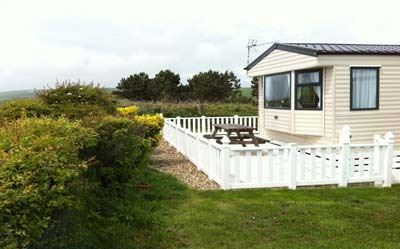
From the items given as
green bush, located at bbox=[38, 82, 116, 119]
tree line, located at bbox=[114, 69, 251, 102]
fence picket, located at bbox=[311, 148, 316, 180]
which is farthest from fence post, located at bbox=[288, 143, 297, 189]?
tree line, located at bbox=[114, 69, 251, 102]

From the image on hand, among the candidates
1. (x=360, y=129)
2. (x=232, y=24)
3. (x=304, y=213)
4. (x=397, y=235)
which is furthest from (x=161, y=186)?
(x=232, y=24)

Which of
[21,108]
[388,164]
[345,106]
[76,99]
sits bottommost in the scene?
[388,164]

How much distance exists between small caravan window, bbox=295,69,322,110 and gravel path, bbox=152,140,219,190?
12.0 ft

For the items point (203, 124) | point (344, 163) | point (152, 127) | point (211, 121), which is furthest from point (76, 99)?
point (211, 121)

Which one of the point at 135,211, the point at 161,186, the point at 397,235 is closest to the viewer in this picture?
the point at 397,235

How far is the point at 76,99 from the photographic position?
27.6 ft

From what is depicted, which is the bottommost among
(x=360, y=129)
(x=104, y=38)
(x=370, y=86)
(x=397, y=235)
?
(x=397, y=235)

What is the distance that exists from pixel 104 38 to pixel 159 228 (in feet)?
52.1

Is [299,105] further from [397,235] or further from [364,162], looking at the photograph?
[397,235]

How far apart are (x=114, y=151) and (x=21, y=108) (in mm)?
3046

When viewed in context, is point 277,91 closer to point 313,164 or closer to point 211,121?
point 211,121

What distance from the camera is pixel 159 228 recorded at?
4.85 m

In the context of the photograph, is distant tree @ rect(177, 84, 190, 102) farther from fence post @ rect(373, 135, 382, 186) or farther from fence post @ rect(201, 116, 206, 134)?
fence post @ rect(373, 135, 382, 186)

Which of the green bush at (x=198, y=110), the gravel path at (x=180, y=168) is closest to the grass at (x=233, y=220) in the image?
the gravel path at (x=180, y=168)
